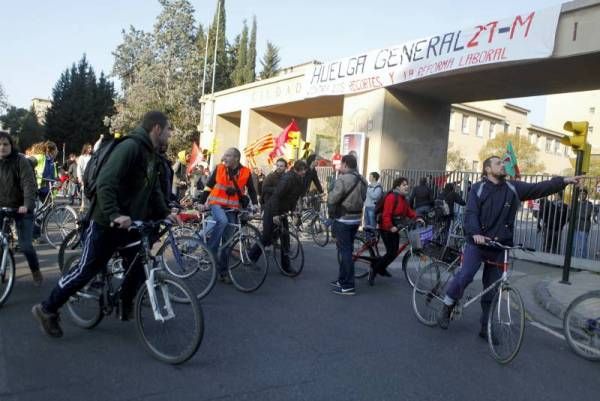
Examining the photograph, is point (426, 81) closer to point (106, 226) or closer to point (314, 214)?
point (314, 214)

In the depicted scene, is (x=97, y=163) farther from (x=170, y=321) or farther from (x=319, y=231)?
(x=319, y=231)

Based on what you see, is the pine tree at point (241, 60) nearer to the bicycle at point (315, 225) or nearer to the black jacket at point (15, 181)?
the bicycle at point (315, 225)

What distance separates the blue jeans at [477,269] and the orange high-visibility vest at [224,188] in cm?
338

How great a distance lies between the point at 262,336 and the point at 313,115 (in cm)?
1984

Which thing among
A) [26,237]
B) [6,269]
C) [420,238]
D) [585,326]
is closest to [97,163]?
[6,269]

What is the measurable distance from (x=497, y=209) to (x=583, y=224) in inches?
286

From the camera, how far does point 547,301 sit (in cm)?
762

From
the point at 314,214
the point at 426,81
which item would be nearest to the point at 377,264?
the point at 314,214

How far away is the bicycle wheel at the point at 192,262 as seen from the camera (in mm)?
6484

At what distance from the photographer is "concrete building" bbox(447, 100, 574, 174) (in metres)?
48.0

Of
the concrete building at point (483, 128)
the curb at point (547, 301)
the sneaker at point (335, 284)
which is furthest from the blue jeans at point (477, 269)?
the concrete building at point (483, 128)

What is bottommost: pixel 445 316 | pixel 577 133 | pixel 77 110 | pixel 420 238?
pixel 445 316

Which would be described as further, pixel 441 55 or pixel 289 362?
pixel 441 55

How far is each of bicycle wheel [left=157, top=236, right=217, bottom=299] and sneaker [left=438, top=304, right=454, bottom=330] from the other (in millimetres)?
2651
